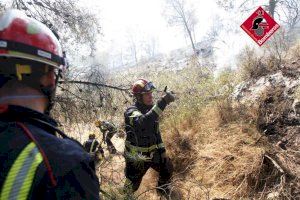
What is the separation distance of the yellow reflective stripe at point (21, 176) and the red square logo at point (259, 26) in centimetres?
801

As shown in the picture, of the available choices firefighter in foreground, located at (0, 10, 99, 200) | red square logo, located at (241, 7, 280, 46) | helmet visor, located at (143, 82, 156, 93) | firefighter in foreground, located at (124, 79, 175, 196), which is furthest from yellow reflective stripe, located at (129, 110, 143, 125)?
red square logo, located at (241, 7, 280, 46)

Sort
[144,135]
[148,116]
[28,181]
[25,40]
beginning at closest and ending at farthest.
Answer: [28,181] < [25,40] < [148,116] < [144,135]

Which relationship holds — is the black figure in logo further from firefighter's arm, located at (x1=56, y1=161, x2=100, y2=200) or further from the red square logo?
firefighter's arm, located at (x1=56, y1=161, x2=100, y2=200)

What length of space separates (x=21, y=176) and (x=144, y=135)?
11.7 ft

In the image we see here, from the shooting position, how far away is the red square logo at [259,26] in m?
8.61

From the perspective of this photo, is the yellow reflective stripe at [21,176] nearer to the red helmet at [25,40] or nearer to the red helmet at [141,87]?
the red helmet at [25,40]

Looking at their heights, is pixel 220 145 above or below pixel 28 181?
below

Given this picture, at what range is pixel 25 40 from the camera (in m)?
1.30

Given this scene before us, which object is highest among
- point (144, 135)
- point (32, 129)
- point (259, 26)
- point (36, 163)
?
point (259, 26)

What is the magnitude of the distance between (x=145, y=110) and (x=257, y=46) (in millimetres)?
4273

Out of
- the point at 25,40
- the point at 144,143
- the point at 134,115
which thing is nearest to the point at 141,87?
the point at 134,115

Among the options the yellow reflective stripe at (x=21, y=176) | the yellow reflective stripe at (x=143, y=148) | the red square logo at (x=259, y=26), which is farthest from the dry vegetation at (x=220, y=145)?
the yellow reflective stripe at (x=21, y=176)

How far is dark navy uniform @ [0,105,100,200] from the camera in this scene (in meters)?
1.07

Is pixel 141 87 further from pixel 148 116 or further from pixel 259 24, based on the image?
pixel 259 24
